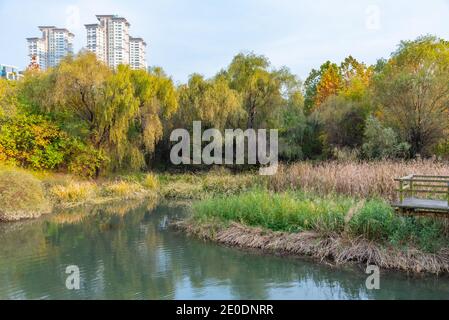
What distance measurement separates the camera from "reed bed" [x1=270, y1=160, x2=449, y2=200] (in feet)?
33.2

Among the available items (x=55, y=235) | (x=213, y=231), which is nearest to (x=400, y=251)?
(x=213, y=231)

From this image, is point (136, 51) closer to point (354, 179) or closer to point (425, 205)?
point (354, 179)

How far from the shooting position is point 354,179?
1069cm

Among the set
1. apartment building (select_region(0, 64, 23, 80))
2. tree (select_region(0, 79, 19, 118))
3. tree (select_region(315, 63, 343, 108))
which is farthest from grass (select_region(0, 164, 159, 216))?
tree (select_region(315, 63, 343, 108))

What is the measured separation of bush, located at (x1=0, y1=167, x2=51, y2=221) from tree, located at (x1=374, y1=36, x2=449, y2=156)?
14404 mm

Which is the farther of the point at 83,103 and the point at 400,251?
the point at 83,103

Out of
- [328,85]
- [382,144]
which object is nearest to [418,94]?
[382,144]

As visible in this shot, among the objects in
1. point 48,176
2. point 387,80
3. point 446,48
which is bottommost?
point 48,176

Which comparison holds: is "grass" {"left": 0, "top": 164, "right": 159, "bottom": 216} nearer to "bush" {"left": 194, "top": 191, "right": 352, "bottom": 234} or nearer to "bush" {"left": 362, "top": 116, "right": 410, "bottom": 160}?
"bush" {"left": 194, "top": 191, "right": 352, "bottom": 234}

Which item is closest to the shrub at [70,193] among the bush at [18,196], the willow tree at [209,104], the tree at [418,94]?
the bush at [18,196]

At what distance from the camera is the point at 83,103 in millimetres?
18203

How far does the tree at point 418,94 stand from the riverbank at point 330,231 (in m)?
9.34
